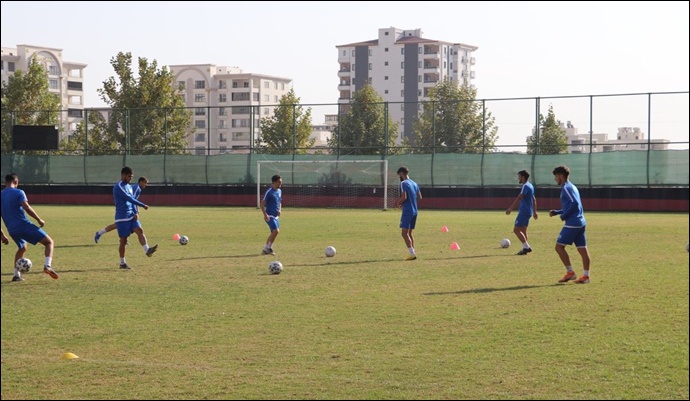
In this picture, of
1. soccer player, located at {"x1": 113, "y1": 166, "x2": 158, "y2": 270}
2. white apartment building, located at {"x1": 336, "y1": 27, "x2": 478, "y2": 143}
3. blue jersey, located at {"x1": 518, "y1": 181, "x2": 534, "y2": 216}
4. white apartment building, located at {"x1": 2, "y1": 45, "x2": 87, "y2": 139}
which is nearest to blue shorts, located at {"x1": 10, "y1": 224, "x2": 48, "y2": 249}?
soccer player, located at {"x1": 113, "y1": 166, "x2": 158, "y2": 270}

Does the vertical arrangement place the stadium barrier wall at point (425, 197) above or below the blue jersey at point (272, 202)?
below

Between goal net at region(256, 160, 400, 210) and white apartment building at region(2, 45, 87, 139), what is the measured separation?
Result: 9114 centimetres

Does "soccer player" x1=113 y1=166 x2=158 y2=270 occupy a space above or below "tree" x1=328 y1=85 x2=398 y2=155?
below

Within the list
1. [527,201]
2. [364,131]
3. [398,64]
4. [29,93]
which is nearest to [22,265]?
[527,201]

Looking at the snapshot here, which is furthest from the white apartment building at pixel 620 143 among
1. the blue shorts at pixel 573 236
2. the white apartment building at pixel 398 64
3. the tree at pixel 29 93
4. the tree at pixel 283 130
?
the white apartment building at pixel 398 64

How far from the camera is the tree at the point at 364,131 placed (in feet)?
175

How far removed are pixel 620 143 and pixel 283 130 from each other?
24.1 m

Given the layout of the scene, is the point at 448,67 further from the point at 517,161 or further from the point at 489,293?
the point at 489,293

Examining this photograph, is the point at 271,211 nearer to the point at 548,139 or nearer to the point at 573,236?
the point at 573,236

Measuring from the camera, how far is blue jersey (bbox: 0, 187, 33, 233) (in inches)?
642

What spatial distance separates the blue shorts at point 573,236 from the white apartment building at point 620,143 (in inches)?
1210

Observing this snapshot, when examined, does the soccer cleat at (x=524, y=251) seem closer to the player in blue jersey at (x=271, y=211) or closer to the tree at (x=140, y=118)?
the player in blue jersey at (x=271, y=211)

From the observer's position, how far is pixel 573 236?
1642 centimetres

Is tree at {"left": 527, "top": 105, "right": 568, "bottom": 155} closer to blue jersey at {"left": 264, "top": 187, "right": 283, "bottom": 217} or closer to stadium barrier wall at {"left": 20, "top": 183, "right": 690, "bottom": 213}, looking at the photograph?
stadium barrier wall at {"left": 20, "top": 183, "right": 690, "bottom": 213}
